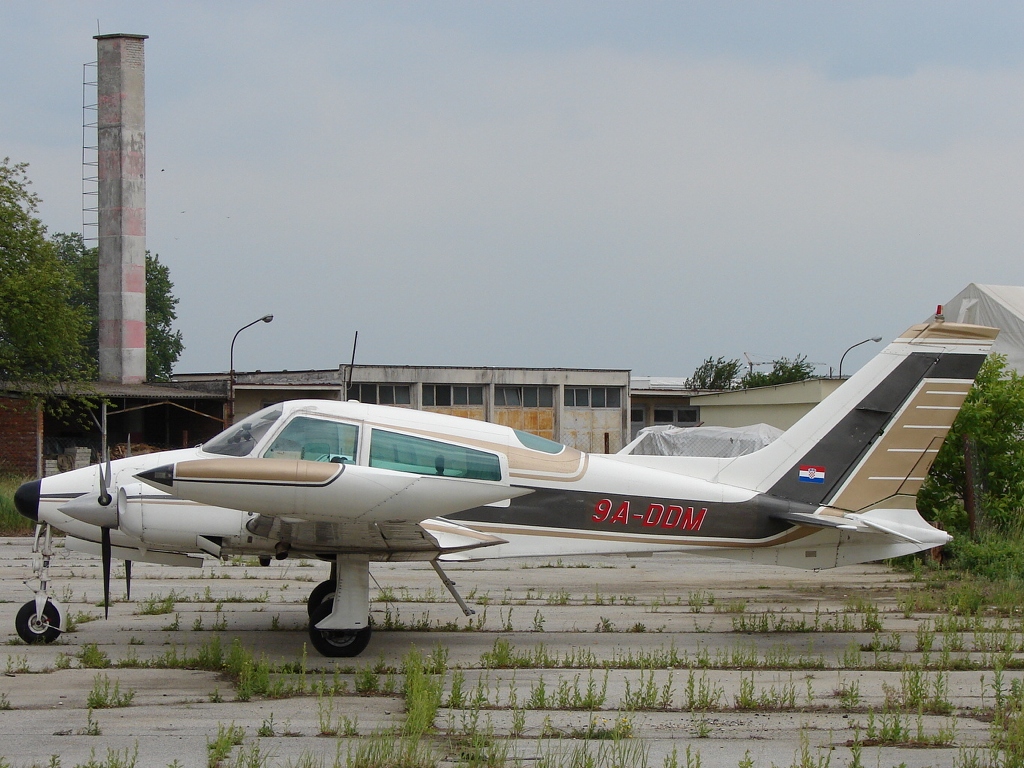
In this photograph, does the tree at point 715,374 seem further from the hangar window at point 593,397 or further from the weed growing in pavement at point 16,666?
the weed growing in pavement at point 16,666

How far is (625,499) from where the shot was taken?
10094 mm

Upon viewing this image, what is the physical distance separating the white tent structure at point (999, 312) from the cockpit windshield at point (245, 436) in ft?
84.2

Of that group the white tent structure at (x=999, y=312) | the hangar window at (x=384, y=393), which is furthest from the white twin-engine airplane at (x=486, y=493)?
the hangar window at (x=384, y=393)

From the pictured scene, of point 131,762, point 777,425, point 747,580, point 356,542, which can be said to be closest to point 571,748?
point 131,762

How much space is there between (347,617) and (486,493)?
190 cm

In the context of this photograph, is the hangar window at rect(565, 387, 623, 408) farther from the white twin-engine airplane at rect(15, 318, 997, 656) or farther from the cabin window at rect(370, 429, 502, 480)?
the cabin window at rect(370, 429, 502, 480)

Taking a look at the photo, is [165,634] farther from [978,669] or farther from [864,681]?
[978,669]

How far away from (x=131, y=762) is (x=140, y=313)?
162 feet

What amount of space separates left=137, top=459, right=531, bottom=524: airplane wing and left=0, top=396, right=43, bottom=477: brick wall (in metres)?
29.7

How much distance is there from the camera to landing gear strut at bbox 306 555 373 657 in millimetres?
9109

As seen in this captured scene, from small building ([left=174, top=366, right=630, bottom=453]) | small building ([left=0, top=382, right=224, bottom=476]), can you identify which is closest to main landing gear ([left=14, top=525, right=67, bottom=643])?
small building ([left=0, top=382, right=224, bottom=476])

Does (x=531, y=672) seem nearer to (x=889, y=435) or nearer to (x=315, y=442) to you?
(x=315, y=442)

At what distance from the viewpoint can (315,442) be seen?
9125mm

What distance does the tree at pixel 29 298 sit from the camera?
1328 inches
